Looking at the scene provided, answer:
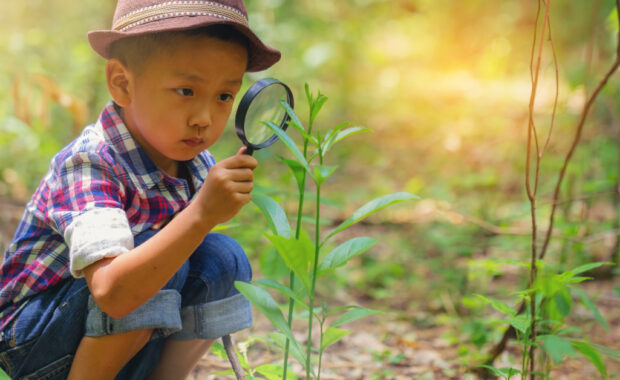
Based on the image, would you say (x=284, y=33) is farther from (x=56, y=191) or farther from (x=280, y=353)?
(x=56, y=191)

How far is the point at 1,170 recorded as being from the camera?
139 inches

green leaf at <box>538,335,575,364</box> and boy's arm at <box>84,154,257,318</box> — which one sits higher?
boy's arm at <box>84,154,257,318</box>

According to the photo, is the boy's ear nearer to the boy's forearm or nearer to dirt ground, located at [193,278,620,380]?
the boy's forearm

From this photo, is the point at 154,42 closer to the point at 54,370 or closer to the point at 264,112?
the point at 264,112

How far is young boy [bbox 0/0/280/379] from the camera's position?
1.10m

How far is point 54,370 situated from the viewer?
1285mm

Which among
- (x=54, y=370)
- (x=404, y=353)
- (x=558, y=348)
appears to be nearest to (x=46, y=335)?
(x=54, y=370)

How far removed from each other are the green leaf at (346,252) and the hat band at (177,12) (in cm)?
58

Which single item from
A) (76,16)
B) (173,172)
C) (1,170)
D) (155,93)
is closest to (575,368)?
(173,172)

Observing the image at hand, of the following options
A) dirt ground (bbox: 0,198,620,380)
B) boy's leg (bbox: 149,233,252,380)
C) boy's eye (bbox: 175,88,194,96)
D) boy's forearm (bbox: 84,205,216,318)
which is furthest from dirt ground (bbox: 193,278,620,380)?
boy's eye (bbox: 175,88,194,96)

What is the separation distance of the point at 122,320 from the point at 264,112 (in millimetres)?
572

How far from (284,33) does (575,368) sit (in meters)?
3.11

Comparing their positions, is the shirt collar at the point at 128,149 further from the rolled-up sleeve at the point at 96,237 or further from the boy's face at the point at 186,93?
the rolled-up sleeve at the point at 96,237

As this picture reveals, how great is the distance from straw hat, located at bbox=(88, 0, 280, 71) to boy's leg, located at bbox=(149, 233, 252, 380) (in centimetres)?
58
